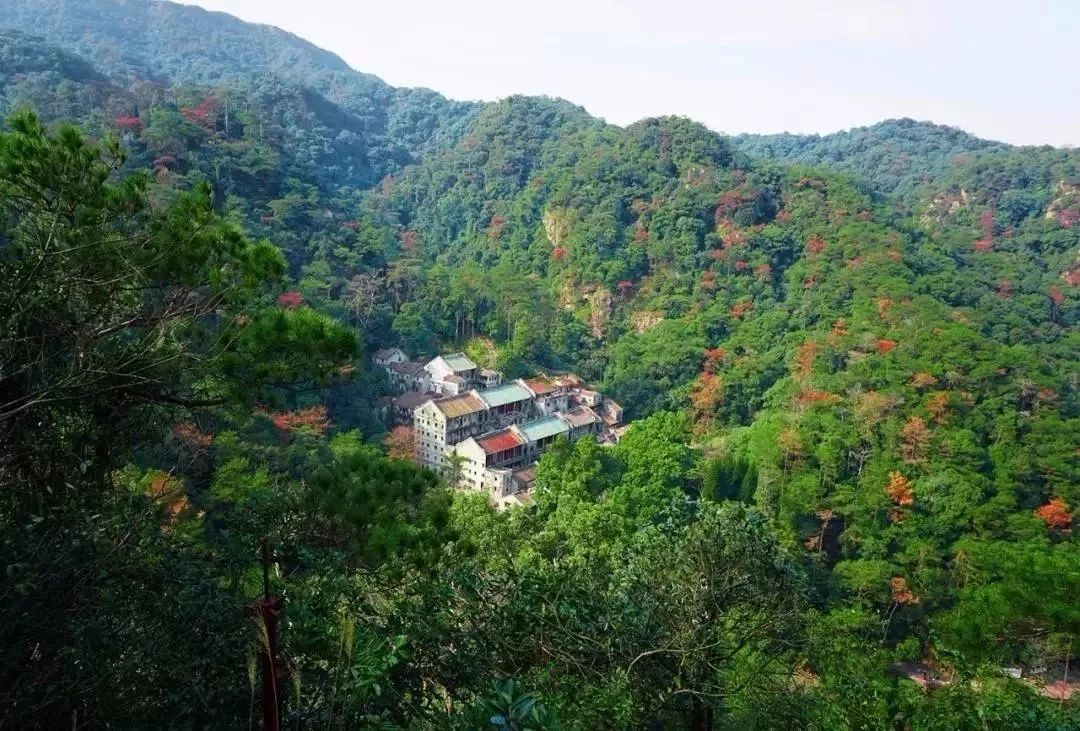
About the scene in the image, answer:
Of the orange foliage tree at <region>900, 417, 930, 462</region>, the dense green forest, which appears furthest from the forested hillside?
the orange foliage tree at <region>900, 417, 930, 462</region>

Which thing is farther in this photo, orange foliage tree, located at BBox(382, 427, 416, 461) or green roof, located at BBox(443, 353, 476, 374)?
green roof, located at BBox(443, 353, 476, 374)

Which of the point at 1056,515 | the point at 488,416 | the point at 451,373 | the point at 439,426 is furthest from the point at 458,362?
the point at 1056,515

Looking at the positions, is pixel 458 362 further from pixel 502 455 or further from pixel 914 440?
pixel 914 440

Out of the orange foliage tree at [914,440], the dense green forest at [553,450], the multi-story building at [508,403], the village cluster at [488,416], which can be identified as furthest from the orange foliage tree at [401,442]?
the orange foliage tree at [914,440]

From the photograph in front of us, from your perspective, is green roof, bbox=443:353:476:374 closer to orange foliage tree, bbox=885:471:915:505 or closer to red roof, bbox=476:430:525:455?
red roof, bbox=476:430:525:455

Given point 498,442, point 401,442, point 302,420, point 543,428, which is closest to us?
point 302,420
